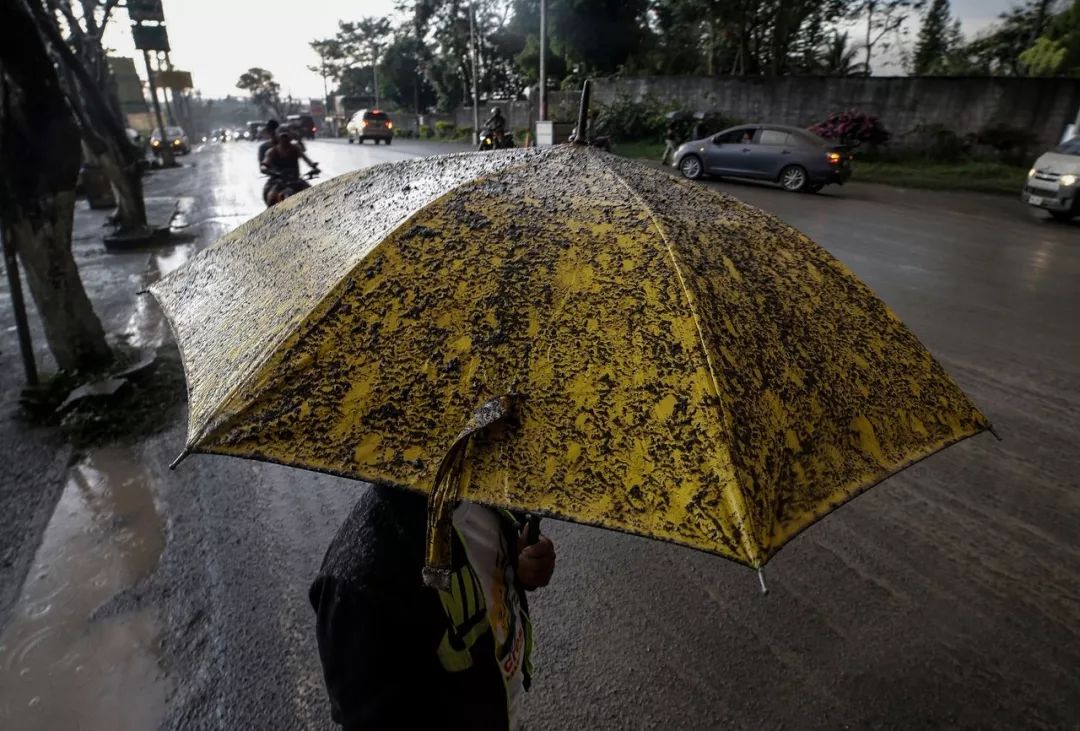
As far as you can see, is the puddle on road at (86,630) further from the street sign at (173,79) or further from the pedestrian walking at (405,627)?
the street sign at (173,79)

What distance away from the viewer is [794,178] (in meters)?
15.0

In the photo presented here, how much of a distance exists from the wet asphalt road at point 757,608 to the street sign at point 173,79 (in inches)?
1693

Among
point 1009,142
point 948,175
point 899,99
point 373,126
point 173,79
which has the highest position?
point 173,79

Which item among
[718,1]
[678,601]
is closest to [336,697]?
[678,601]

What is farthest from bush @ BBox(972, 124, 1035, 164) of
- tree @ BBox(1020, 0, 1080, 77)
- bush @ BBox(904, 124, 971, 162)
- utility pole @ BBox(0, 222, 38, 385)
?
utility pole @ BBox(0, 222, 38, 385)

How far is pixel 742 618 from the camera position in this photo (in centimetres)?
284

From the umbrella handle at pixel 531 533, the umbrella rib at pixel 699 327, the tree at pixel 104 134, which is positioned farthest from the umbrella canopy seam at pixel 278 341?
the tree at pixel 104 134

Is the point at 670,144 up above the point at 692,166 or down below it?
above

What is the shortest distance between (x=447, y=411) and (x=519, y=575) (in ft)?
2.19

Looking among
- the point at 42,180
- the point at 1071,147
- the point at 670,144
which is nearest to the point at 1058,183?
the point at 1071,147

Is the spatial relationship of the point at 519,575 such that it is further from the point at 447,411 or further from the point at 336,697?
the point at 447,411

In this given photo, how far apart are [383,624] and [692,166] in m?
17.2

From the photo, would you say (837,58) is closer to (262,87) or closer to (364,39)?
(364,39)

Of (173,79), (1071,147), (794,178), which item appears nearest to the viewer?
(1071,147)
